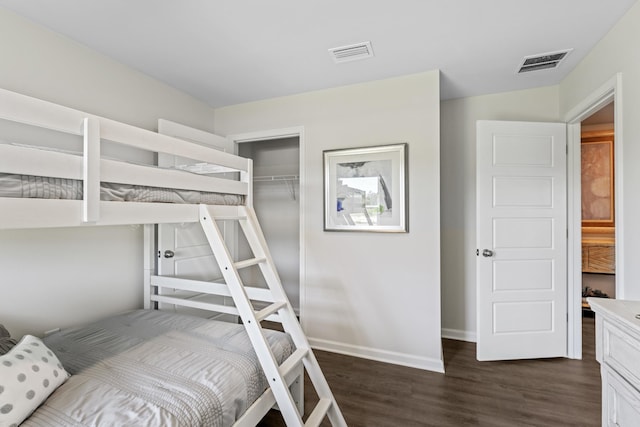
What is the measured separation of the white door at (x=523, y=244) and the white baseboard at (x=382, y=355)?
498 millimetres

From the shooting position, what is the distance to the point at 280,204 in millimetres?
4012

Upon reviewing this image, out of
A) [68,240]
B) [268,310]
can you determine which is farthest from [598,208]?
[68,240]

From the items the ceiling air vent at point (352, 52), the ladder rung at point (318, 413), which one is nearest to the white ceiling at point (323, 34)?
the ceiling air vent at point (352, 52)

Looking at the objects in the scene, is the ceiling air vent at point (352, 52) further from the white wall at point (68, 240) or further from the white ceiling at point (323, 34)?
the white wall at point (68, 240)

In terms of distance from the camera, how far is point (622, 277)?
181cm

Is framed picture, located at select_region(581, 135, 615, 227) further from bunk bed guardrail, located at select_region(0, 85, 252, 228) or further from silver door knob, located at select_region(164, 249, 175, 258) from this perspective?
silver door knob, located at select_region(164, 249, 175, 258)

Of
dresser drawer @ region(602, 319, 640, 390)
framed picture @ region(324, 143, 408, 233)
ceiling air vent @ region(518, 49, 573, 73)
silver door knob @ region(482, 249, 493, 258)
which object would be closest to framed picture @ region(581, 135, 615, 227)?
ceiling air vent @ region(518, 49, 573, 73)

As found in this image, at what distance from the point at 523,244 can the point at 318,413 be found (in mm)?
2236

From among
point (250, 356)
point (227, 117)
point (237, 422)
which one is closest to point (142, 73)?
point (227, 117)

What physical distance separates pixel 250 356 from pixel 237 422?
1.06ft

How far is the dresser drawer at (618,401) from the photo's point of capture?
43.8 inches

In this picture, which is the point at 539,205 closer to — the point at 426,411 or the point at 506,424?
the point at 506,424

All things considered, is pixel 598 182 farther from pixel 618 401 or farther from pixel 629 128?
pixel 618 401

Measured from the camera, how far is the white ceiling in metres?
1.74
